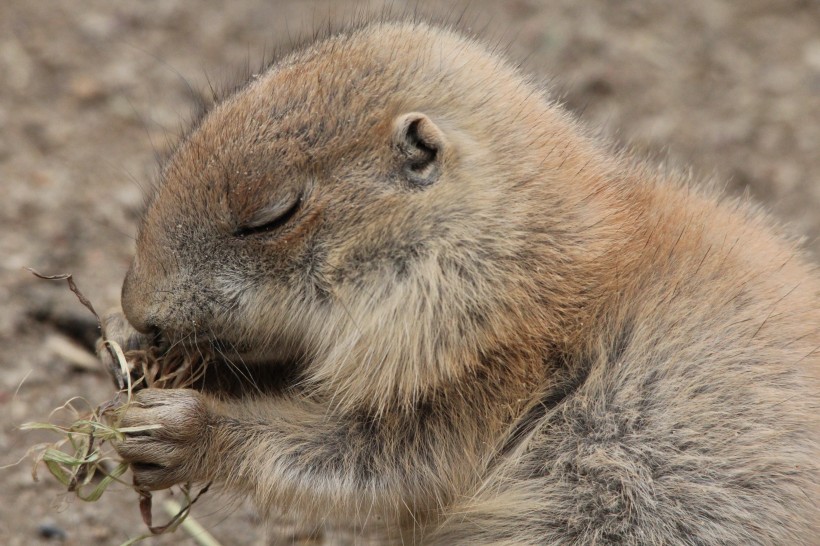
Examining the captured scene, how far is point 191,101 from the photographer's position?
6.70m

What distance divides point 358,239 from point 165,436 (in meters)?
0.85

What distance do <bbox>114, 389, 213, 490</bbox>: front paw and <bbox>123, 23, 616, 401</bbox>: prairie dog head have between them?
0.73 ft

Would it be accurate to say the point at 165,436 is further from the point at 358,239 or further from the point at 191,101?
the point at 191,101

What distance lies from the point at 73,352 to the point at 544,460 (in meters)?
2.57

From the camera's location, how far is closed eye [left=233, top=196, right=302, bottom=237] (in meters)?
3.44

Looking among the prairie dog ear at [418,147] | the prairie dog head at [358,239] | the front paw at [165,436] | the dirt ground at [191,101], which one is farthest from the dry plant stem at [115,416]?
the dirt ground at [191,101]

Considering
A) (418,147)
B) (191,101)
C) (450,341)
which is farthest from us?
(191,101)

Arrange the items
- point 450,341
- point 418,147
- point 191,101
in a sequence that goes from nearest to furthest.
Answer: point 450,341 < point 418,147 < point 191,101

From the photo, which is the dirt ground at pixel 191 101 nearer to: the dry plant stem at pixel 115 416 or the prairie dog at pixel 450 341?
the dry plant stem at pixel 115 416

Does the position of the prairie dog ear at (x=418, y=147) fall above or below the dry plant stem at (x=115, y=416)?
above

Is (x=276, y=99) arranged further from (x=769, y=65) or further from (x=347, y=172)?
(x=769, y=65)

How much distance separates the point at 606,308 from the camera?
3.56m

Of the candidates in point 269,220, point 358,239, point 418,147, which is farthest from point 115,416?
point 418,147

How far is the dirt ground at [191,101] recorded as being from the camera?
5.34m
